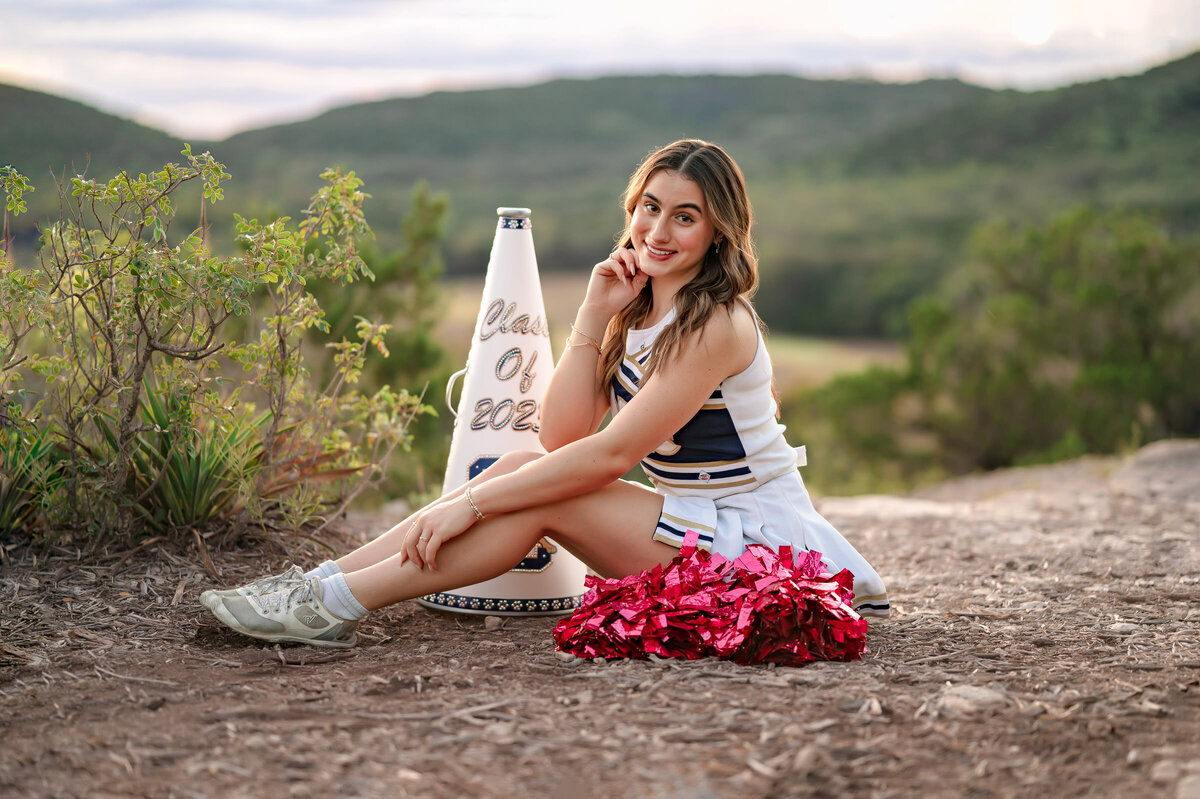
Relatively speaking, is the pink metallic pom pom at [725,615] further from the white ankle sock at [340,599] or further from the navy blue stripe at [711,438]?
the white ankle sock at [340,599]

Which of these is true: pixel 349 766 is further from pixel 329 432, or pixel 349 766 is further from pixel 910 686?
pixel 329 432

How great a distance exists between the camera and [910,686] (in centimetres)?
238

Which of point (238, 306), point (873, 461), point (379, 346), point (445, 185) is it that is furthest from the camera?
point (445, 185)

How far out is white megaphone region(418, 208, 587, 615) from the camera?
3279 millimetres

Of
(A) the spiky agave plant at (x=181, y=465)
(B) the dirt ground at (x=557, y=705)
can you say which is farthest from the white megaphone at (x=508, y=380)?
(A) the spiky agave plant at (x=181, y=465)

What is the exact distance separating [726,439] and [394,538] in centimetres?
102

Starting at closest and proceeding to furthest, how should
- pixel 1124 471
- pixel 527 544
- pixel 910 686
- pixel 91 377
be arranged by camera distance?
pixel 910 686 < pixel 527 544 < pixel 91 377 < pixel 1124 471

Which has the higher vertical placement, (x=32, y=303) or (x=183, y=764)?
(x=32, y=303)

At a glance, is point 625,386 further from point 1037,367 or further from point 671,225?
point 1037,367

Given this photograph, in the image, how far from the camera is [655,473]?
2.96 meters

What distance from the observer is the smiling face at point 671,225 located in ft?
9.37

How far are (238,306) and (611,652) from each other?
63.2 inches

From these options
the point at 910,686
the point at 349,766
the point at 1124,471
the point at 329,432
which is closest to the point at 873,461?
the point at 1124,471

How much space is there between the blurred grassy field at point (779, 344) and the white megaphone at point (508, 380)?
15.0 ft
